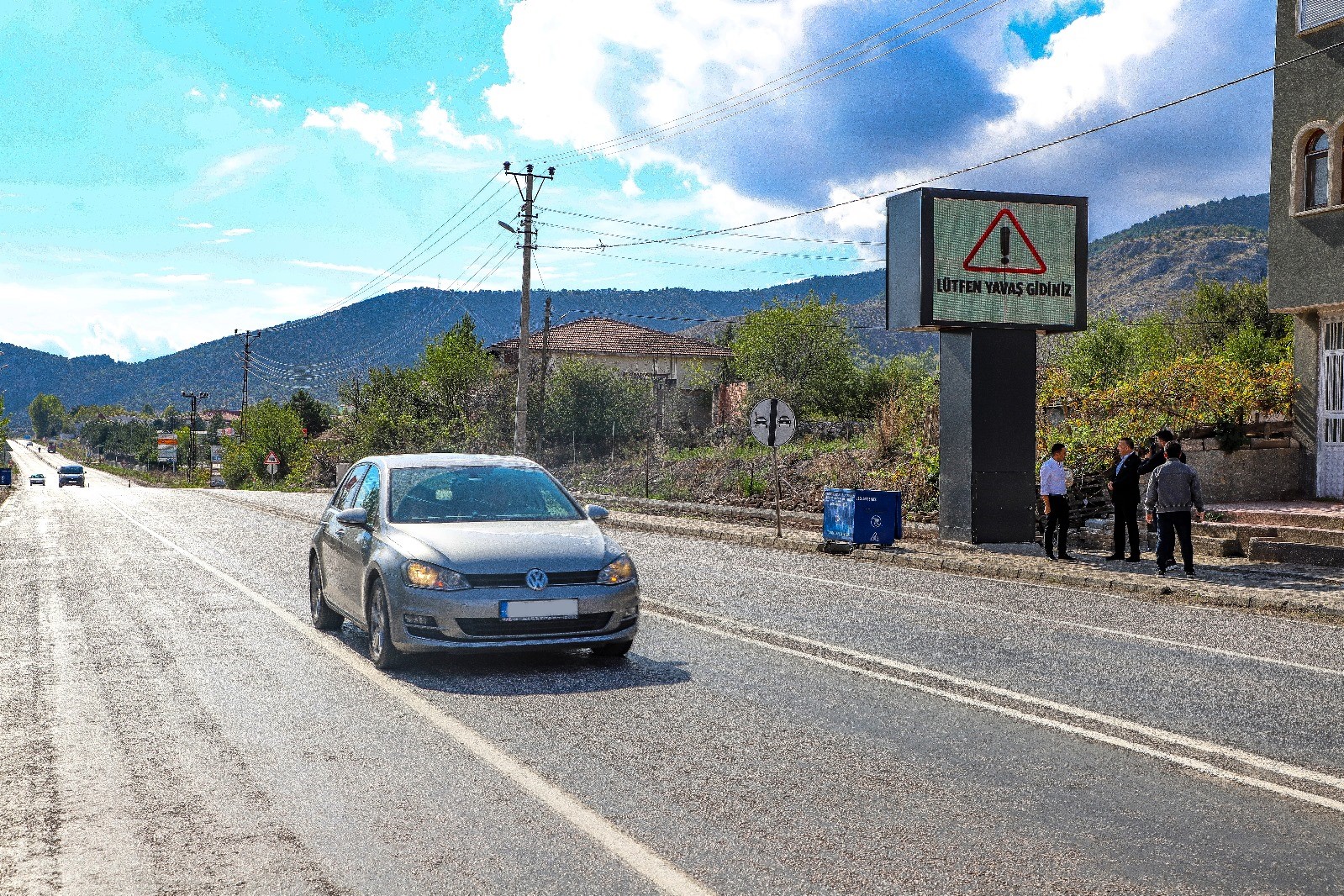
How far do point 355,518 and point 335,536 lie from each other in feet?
3.15

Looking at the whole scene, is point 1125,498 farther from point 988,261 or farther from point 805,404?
point 805,404

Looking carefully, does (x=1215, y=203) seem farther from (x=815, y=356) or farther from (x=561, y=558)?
(x=561, y=558)

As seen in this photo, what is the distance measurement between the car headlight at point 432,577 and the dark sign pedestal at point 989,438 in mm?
13413

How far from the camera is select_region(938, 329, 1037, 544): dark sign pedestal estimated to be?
65.9 feet

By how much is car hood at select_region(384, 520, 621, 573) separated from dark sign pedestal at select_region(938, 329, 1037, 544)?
1225 centimetres

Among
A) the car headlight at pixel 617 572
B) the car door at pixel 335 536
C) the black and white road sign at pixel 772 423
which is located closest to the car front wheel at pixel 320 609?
the car door at pixel 335 536

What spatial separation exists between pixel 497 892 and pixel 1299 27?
22.6 metres

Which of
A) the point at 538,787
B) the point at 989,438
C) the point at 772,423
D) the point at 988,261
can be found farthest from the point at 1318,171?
the point at 538,787

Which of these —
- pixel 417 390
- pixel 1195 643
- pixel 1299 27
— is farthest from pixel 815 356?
pixel 1195 643

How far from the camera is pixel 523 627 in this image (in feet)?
26.8

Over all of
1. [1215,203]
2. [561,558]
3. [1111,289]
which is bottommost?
[561,558]

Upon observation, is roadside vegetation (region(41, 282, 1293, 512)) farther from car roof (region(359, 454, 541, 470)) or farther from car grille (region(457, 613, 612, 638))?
car grille (region(457, 613, 612, 638))

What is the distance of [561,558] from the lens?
27.3 feet

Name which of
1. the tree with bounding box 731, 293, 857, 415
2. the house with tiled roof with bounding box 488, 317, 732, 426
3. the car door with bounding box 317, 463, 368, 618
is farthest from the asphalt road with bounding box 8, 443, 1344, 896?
the house with tiled roof with bounding box 488, 317, 732, 426
